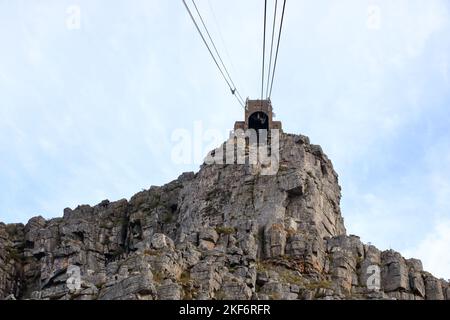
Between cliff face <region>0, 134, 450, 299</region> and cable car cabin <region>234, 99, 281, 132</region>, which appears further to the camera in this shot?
cable car cabin <region>234, 99, 281, 132</region>

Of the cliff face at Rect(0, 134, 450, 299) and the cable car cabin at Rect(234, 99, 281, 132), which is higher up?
the cable car cabin at Rect(234, 99, 281, 132)

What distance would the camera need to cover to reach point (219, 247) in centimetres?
10331

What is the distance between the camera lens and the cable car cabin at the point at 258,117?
135 m

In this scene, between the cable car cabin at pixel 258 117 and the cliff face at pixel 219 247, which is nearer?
the cliff face at pixel 219 247

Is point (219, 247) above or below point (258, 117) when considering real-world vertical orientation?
below

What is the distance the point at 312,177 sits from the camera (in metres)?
123

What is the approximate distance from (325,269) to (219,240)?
36.5ft

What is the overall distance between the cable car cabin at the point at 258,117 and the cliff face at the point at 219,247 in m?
6.23

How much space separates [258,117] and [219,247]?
121 ft

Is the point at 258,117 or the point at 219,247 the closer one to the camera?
the point at 219,247

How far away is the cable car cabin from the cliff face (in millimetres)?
6235

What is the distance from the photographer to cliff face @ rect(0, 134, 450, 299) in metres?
92.2
